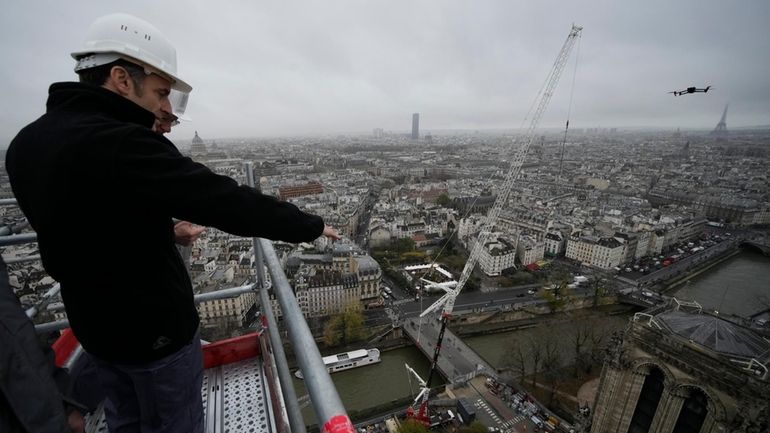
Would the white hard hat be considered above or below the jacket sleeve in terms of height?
above

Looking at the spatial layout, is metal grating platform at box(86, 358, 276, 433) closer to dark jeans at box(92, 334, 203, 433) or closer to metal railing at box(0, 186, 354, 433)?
metal railing at box(0, 186, 354, 433)

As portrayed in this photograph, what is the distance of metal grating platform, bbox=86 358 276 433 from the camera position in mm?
1698

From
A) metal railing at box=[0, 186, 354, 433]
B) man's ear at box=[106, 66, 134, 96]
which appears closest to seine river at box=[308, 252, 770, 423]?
metal railing at box=[0, 186, 354, 433]

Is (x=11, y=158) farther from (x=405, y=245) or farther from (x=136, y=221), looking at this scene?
(x=405, y=245)

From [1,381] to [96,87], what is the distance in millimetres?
587

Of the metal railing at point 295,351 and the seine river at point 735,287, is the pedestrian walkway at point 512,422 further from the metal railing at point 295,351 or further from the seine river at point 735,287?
the seine river at point 735,287

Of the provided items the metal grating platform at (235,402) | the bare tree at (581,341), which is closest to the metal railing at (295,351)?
the metal grating platform at (235,402)

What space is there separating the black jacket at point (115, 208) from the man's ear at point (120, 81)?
0.30ft

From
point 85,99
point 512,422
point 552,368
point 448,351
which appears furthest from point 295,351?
point 448,351

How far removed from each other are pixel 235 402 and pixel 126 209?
1476 millimetres

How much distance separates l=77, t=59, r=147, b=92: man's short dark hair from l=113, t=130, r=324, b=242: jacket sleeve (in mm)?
309

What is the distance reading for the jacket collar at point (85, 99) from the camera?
76 cm

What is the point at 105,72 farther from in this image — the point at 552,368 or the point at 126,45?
the point at 552,368

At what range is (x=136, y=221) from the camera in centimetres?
76
